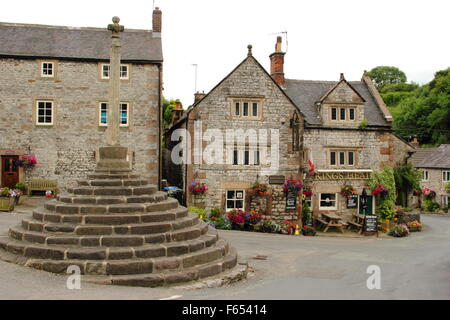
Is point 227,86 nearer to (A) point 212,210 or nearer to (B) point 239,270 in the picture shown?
(A) point 212,210

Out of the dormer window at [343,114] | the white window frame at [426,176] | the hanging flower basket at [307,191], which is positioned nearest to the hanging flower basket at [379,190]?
the hanging flower basket at [307,191]

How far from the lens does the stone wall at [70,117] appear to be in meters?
21.1

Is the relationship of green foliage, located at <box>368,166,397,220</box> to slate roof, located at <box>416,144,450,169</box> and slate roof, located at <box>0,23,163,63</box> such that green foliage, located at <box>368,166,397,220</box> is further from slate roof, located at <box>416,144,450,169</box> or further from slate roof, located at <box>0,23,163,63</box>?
slate roof, located at <box>416,144,450,169</box>

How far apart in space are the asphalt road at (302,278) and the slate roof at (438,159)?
104 feet

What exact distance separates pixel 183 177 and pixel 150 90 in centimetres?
513

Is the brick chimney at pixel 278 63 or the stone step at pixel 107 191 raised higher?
the brick chimney at pixel 278 63

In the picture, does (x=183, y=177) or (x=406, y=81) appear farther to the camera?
(x=406, y=81)

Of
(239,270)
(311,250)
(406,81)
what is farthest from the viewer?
(406,81)

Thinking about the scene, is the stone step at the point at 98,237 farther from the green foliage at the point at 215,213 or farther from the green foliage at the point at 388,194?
the green foliage at the point at 388,194

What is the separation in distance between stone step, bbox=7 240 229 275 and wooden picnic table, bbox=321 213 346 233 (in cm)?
1573

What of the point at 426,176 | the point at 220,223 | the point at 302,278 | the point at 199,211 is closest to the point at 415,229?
the point at 220,223

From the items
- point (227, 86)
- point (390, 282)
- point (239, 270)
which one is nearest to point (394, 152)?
point (227, 86)

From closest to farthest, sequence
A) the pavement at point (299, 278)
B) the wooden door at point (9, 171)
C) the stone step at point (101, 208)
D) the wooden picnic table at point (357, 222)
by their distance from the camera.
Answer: the pavement at point (299, 278)
the stone step at point (101, 208)
the wooden door at point (9, 171)
the wooden picnic table at point (357, 222)

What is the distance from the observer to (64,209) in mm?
9781
